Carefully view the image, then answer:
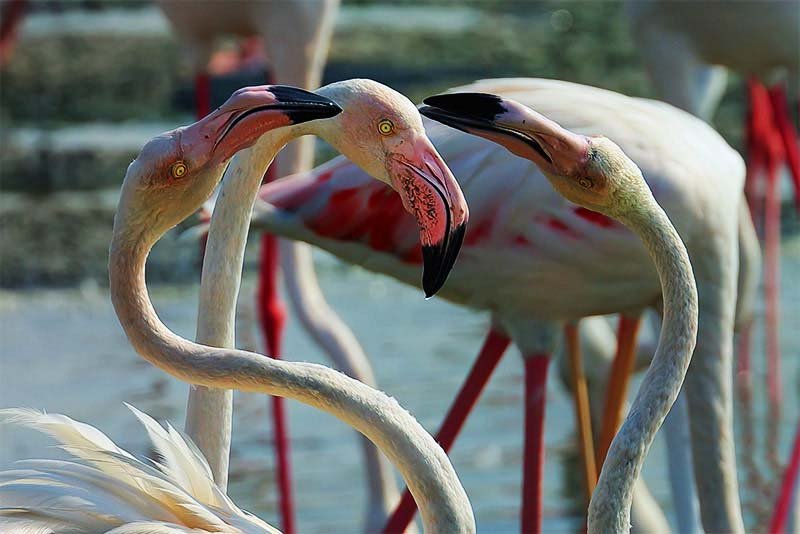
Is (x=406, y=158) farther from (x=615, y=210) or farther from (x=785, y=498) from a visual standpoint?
(x=785, y=498)

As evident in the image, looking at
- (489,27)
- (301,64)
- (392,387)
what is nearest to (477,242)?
(301,64)

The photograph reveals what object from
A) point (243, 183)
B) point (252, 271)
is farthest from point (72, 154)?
point (243, 183)

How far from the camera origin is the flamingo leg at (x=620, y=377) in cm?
380

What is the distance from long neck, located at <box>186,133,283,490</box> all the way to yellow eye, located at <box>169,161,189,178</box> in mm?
365

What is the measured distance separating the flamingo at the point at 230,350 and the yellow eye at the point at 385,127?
0.17 metres

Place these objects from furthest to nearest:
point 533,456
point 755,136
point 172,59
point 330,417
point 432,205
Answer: point 172,59
point 755,136
point 330,417
point 533,456
point 432,205

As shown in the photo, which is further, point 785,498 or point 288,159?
point 288,159

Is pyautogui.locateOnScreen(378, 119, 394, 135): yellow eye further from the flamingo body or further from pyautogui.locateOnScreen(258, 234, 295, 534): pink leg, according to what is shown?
pyautogui.locateOnScreen(258, 234, 295, 534): pink leg

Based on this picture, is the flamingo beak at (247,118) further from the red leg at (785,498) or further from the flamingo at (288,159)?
the red leg at (785,498)

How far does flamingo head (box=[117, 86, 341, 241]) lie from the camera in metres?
2.31

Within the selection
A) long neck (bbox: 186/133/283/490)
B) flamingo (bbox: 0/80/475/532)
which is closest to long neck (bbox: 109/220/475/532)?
flamingo (bbox: 0/80/475/532)

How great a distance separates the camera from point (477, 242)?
3.46m

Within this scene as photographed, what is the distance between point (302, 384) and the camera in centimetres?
235

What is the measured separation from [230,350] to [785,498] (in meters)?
2.30
